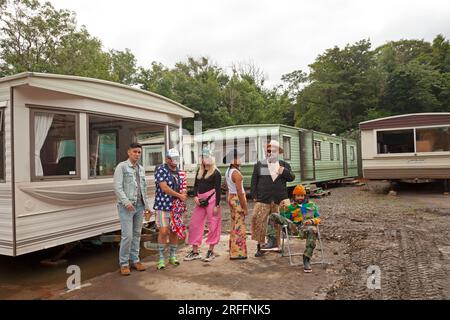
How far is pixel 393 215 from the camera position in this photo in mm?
8500

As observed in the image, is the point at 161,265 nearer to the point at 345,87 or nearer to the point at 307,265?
the point at 307,265

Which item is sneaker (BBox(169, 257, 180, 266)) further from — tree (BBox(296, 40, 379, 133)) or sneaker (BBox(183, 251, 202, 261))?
tree (BBox(296, 40, 379, 133))

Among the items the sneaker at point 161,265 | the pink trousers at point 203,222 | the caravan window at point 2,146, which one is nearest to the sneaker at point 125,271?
the sneaker at point 161,265

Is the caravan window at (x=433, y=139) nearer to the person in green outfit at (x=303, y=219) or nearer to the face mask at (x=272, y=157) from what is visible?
the face mask at (x=272, y=157)

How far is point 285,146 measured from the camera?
11.8 metres

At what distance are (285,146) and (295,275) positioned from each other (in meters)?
7.81

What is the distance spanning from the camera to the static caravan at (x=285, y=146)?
11.5 metres

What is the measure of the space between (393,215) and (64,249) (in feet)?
23.5

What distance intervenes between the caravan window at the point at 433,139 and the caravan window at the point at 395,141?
28 cm

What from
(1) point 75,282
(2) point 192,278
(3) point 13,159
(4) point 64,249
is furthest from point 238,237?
(3) point 13,159

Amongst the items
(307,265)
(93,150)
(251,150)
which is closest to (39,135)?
(93,150)

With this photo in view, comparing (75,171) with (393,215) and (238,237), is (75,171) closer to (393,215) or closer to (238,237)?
(238,237)

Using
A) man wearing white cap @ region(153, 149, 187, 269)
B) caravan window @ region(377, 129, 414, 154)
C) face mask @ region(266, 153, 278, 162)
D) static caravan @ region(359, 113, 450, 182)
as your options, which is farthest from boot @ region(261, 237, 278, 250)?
caravan window @ region(377, 129, 414, 154)

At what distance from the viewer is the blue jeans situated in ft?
14.3
